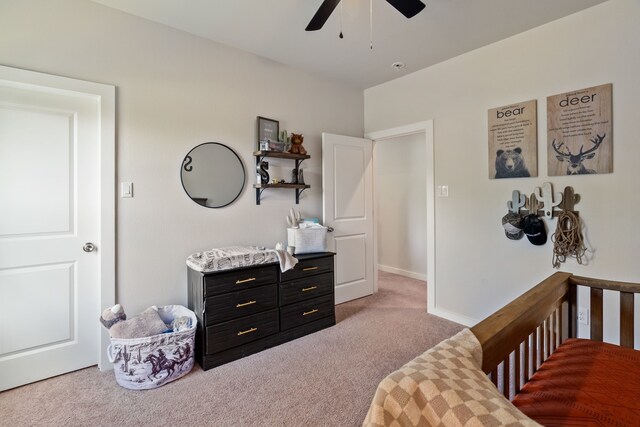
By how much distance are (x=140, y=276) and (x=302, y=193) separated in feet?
5.59

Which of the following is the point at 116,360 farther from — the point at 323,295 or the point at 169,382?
the point at 323,295

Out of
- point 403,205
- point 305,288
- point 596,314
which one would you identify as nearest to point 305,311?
point 305,288

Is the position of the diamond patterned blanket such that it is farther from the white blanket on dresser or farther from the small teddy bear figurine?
the small teddy bear figurine

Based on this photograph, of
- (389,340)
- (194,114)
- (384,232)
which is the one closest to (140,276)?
(194,114)

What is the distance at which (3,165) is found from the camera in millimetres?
1988

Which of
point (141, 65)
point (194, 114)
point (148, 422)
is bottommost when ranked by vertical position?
point (148, 422)

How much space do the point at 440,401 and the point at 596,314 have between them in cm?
158

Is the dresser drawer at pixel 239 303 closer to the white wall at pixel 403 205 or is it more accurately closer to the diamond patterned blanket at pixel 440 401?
the diamond patterned blanket at pixel 440 401

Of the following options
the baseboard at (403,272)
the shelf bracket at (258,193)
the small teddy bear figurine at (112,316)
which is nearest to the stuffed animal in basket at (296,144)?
the shelf bracket at (258,193)

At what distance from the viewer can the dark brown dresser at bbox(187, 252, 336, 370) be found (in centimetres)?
227

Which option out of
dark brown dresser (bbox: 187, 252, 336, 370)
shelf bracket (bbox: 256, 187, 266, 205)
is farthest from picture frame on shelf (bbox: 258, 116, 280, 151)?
dark brown dresser (bbox: 187, 252, 336, 370)

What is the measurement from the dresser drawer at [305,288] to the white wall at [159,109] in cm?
60

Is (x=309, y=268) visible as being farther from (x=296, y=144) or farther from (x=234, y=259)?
(x=296, y=144)

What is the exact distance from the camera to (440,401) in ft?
2.20
